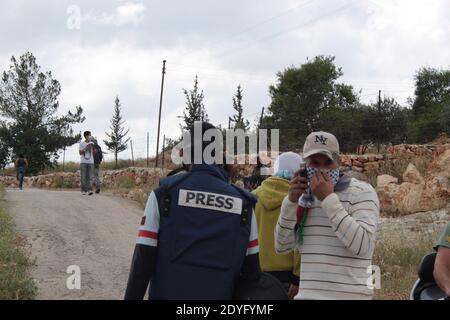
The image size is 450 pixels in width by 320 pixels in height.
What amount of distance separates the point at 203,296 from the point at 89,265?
524 centimetres

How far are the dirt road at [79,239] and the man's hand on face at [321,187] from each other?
13.0 ft

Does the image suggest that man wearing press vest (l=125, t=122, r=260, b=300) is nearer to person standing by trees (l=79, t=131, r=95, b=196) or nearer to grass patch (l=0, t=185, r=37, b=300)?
grass patch (l=0, t=185, r=37, b=300)

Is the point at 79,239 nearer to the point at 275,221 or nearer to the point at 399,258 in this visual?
the point at 399,258

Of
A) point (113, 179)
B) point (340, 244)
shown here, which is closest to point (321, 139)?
point (340, 244)

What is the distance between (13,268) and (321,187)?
493 centimetres

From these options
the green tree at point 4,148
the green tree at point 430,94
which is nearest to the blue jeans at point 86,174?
the green tree at point 430,94

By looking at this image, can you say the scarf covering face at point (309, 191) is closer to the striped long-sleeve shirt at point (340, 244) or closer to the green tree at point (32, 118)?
the striped long-sleeve shirt at point (340, 244)

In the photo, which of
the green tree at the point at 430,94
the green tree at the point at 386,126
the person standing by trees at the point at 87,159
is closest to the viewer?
the person standing by trees at the point at 87,159

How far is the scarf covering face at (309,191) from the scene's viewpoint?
3094 mm

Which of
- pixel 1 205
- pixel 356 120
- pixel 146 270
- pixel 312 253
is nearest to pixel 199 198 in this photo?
pixel 146 270

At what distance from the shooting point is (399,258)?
7.97 metres
